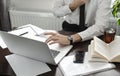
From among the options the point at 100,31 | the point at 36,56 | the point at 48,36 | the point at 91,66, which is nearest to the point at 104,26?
the point at 100,31

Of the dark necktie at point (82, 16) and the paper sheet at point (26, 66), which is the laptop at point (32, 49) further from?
the dark necktie at point (82, 16)

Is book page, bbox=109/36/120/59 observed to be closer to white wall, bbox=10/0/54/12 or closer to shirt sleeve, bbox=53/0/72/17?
shirt sleeve, bbox=53/0/72/17

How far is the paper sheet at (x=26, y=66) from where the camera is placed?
102 cm

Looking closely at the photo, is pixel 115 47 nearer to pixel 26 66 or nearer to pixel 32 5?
pixel 26 66

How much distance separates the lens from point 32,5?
252 cm

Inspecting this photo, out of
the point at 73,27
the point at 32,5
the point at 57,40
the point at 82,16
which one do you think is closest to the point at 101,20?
the point at 82,16

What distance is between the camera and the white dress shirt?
57.0 inches

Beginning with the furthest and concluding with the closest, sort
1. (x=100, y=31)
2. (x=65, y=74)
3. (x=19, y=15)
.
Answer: (x=19, y=15)
(x=100, y=31)
(x=65, y=74)

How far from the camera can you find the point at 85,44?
1315mm

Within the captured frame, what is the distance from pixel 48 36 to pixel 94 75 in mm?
521

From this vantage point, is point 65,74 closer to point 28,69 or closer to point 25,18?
point 28,69

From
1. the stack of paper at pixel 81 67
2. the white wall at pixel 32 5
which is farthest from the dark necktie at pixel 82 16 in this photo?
the white wall at pixel 32 5

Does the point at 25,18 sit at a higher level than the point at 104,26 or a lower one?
lower

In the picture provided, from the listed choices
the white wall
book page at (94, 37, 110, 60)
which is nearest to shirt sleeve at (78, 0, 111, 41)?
book page at (94, 37, 110, 60)
